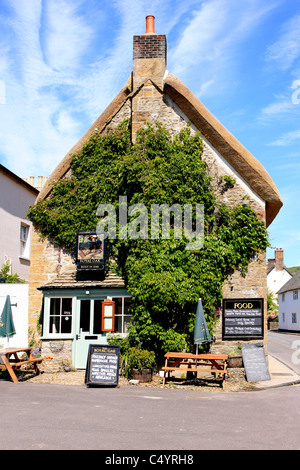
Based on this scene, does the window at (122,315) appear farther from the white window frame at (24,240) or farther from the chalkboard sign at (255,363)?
the white window frame at (24,240)

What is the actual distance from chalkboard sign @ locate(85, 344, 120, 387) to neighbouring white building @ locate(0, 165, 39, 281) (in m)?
8.15

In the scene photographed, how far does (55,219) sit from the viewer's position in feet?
44.7

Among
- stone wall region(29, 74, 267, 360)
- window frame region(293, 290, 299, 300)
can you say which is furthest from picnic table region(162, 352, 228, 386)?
window frame region(293, 290, 299, 300)

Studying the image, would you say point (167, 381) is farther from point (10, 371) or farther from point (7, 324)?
point (7, 324)

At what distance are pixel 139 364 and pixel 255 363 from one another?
2.93 meters

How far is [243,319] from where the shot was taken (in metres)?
12.2

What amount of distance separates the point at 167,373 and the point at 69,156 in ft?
23.5

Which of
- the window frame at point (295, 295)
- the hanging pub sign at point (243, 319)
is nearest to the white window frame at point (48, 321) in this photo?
the hanging pub sign at point (243, 319)

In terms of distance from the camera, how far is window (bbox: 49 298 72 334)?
41.3ft

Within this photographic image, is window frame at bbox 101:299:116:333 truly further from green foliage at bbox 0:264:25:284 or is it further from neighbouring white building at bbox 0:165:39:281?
neighbouring white building at bbox 0:165:39:281

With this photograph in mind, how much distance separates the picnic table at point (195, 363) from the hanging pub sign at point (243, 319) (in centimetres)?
105

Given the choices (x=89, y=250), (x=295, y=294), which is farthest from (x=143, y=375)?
(x=295, y=294)

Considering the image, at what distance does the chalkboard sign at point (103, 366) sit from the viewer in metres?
10.1

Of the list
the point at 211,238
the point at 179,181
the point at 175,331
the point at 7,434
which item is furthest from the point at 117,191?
the point at 7,434
